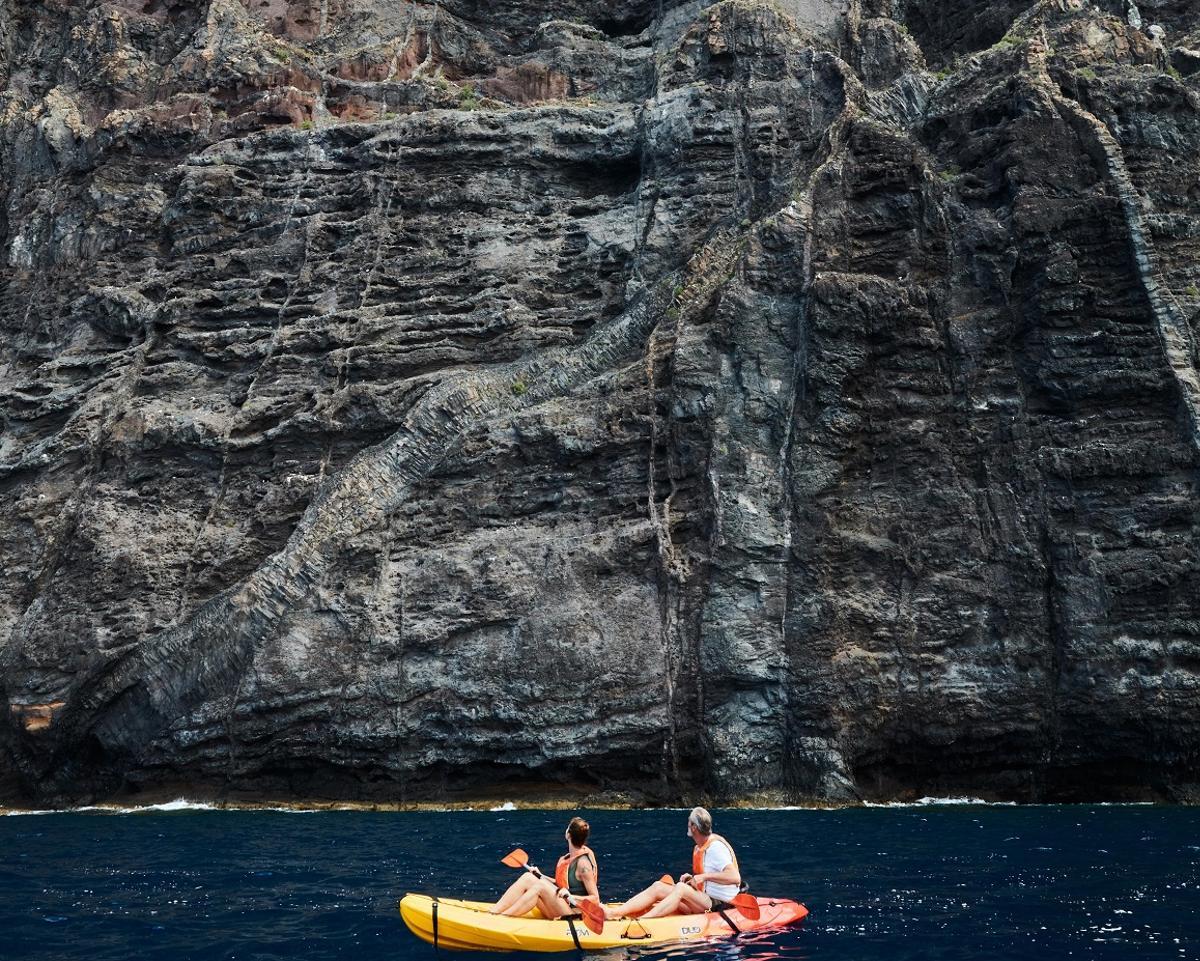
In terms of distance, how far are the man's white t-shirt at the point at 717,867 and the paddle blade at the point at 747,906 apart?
5 cm

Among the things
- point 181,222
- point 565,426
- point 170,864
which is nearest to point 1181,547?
point 565,426

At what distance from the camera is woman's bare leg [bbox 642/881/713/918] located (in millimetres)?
11555

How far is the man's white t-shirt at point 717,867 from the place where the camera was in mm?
11695

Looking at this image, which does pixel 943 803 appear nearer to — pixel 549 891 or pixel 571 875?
pixel 571 875

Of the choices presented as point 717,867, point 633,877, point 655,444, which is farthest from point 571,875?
point 655,444

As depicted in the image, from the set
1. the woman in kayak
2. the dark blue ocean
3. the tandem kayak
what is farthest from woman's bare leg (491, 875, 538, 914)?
the dark blue ocean

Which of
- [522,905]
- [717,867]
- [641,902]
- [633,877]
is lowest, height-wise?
[633,877]

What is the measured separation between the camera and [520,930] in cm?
1109

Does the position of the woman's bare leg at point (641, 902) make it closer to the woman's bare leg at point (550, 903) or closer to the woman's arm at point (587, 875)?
the woman's arm at point (587, 875)

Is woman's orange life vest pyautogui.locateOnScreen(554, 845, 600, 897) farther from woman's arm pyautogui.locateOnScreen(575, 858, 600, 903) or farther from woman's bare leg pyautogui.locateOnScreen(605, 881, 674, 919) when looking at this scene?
woman's bare leg pyautogui.locateOnScreen(605, 881, 674, 919)

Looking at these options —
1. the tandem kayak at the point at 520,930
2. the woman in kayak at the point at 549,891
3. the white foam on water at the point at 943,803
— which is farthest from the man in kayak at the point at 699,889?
the white foam on water at the point at 943,803

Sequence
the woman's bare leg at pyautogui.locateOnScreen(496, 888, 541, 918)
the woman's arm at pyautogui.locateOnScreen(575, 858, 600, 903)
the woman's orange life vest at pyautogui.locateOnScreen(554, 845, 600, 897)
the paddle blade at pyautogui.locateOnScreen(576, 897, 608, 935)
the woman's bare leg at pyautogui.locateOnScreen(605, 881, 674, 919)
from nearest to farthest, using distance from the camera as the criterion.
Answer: the paddle blade at pyautogui.locateOnScreen(576, 897, 608, 935) < the woman's bare leg at pyautogui.locateOnScreen(496, 888, 541, 918) < the woman's arm at pyautogui.locateOnScreen(575, 858, 600, 903) < the woman's bare leg at pyautogui.locateOnScreen(605, 881, 674, 919) < the woman's orange life vest at pyautogui.locateOnScreen(554, 845, 600, 897)

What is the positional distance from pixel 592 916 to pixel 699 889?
123 centimetres

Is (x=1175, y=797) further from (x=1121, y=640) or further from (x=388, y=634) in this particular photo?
(x=388, y=634)
